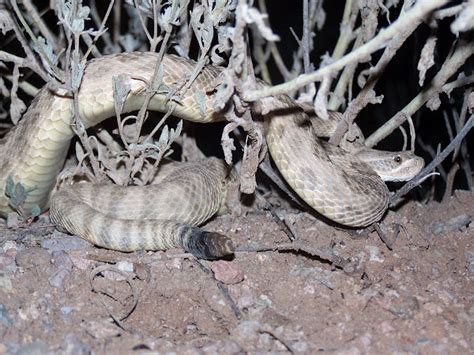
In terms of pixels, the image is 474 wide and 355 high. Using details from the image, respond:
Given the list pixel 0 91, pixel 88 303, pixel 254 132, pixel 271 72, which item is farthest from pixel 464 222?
pixel 271 72

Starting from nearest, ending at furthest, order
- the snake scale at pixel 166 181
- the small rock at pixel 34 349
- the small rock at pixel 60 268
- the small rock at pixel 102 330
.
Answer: the small rock at pixel 34 349 < the small rock at pixel 102 330 < the small rock at pixel 60 268 < the snake scale at pixel 166 181

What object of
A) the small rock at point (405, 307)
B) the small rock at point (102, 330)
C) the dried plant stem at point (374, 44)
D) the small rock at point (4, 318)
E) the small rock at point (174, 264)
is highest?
the dried plant stem at point (374, 44)

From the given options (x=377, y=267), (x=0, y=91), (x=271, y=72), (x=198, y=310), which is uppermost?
(x=0, y=91)

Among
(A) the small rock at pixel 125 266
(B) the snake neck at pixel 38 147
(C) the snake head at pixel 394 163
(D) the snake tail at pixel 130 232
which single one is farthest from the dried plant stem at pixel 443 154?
(B) the snake neck at pixel 38 147

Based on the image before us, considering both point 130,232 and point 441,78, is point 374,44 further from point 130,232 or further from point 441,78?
point 130,232

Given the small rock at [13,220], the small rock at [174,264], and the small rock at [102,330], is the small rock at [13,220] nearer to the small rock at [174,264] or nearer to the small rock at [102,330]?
the small rock at [174,264]

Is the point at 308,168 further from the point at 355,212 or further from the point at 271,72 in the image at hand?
the point at 271,72

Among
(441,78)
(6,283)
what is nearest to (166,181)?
(6,283)
